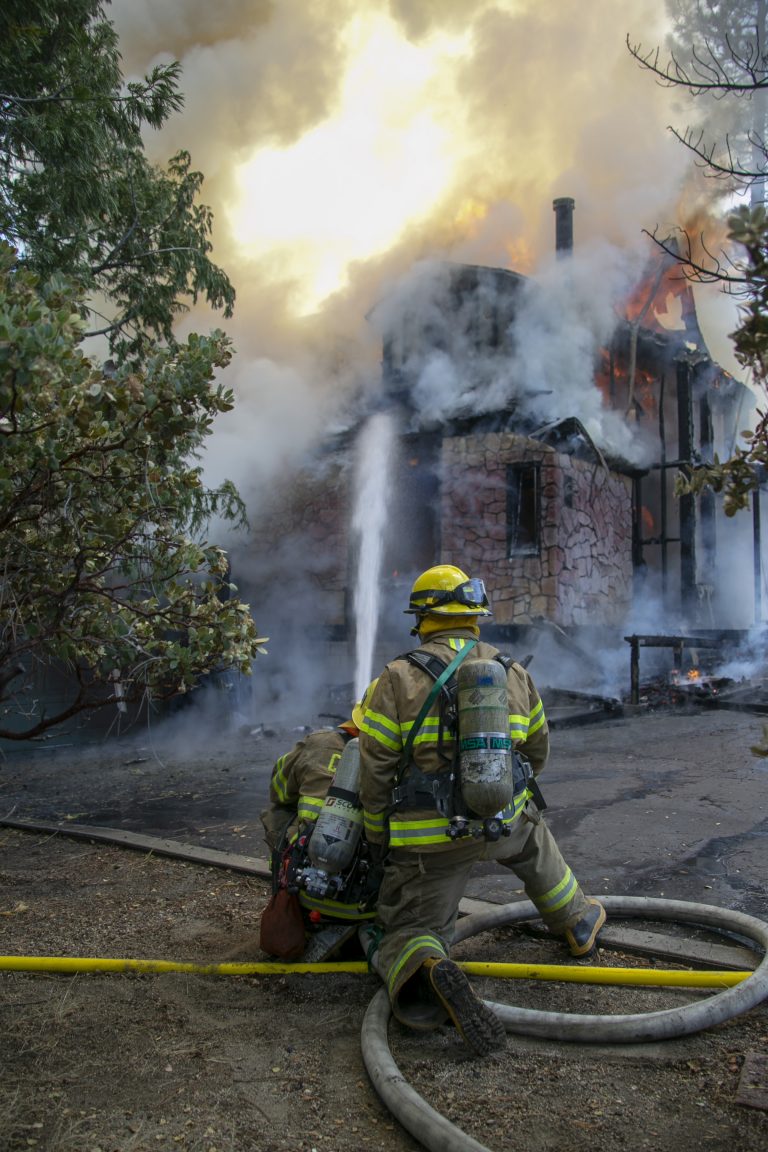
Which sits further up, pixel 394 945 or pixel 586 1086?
pixel 394 945

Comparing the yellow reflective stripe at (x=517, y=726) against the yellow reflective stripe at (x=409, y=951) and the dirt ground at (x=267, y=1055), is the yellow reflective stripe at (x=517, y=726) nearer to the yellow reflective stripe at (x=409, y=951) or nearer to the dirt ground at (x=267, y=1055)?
the yellow reflective stripe at (x=409, y=951)

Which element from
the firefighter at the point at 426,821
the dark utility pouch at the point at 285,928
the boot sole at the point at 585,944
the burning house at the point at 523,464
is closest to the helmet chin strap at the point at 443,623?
the firefighter at the point at 426,821

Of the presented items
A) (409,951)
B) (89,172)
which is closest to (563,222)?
(89,172)

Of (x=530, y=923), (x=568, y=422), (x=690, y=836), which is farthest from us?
(x=568, y=422)

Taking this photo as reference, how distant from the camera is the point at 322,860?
10.6ft

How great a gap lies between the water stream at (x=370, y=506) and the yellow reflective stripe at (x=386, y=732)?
11.0 meters

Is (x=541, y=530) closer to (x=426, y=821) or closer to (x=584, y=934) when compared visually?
(x=584, y=934)

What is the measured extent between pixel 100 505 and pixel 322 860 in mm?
2133

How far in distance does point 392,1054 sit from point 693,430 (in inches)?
627

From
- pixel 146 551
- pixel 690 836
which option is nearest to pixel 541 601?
pixel 690 836

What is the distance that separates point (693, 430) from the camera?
16.8 m

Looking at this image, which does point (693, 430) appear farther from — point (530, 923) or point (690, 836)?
point (530, 923)

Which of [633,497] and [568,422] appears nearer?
[568,422]

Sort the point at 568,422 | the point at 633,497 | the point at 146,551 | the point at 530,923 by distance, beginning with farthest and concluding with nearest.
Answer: the point at 633,497 < the point at 568,422 < the point at 146,551 < the point at 530,923
